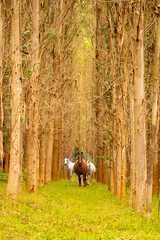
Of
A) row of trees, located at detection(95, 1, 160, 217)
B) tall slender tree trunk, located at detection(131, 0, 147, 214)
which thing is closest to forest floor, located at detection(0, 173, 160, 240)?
tall slender tree trunk, located at detection(131, 0, 147, 214)

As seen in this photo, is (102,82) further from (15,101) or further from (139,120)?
(139,120)

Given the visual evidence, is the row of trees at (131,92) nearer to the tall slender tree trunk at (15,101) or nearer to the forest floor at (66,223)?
the forest floor at (66,223)

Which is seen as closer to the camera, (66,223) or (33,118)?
(66,223)

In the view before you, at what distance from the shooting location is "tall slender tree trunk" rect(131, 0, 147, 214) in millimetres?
10430

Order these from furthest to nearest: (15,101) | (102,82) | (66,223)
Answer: (102,82) → (15,101) → (66,223)

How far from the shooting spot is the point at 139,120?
34.5 ft

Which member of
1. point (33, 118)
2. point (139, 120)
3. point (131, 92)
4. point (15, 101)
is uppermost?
point (131, 92)

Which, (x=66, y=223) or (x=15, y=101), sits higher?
(x=15, y=101)

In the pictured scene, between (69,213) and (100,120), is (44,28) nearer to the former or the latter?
(100,120)

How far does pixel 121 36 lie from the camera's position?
14742mm

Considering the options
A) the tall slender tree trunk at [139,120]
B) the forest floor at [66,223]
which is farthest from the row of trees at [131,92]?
the forest floor at [66,223]

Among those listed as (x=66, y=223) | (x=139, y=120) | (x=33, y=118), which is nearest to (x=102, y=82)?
(x=33, y=118)

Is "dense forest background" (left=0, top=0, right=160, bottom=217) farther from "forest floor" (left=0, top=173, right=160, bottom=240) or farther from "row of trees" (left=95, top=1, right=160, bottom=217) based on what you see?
"forest floor" (left=0, top=173, right=160, bottom=240)

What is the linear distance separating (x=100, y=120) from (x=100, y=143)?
5.07m
